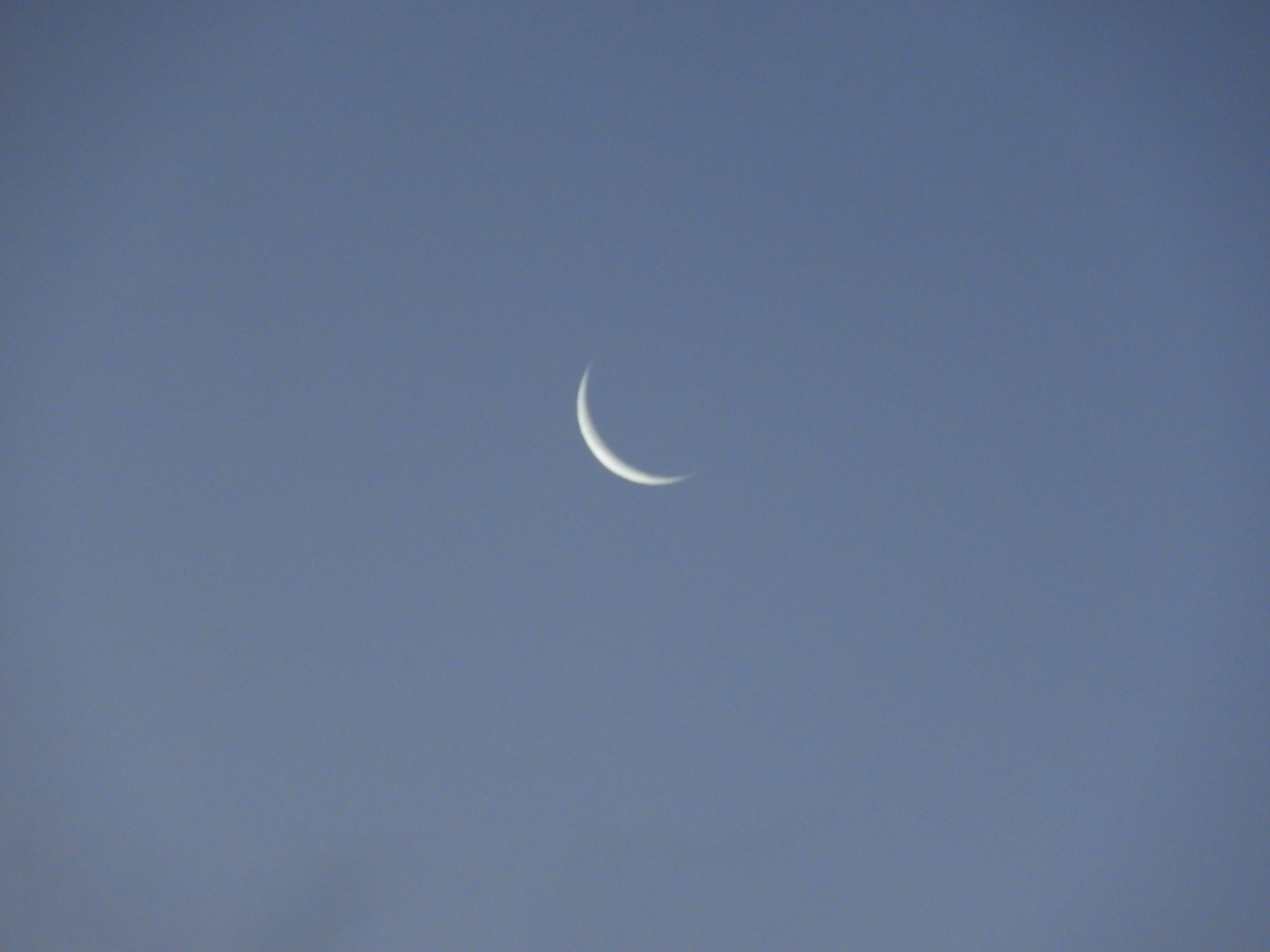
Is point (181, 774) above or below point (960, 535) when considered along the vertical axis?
below

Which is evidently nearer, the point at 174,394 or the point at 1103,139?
the point at 1103,139

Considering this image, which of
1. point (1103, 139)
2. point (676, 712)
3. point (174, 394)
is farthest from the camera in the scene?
point (676, 712)

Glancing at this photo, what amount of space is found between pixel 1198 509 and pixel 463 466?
14623 millimetres

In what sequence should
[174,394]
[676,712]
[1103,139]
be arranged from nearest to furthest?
[1103,139] → [174,394] → [676,712]

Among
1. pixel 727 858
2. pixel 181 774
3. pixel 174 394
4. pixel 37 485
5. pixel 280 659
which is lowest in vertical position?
pixel 727 858

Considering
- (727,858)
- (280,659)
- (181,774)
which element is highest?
(280,659)

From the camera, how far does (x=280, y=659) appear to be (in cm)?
2373

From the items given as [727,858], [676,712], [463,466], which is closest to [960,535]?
[676,712]

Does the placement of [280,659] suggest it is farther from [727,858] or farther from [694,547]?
[727,858]

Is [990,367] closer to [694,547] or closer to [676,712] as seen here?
[694,547]

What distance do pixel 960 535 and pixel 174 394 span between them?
16.4m

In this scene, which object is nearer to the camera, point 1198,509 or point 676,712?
point 1198,509

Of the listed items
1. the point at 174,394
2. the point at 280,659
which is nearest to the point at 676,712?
the point at 280,659

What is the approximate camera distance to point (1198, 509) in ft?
72.6
